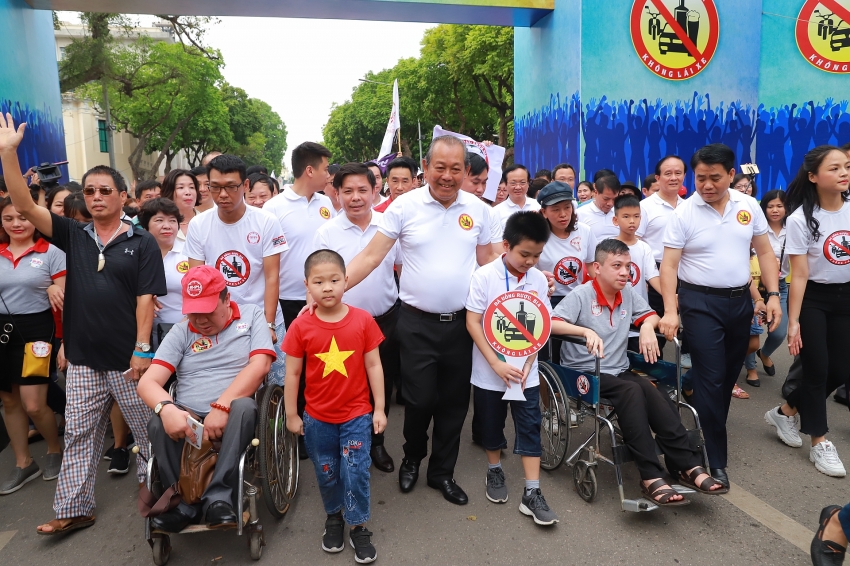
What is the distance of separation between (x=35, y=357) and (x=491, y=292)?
279cm

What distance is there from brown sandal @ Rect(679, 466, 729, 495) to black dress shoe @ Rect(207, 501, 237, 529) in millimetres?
2324

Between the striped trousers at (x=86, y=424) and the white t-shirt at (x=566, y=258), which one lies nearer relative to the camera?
the striped trousers at (x=86, y=424)

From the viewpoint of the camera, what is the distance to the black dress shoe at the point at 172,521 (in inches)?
104

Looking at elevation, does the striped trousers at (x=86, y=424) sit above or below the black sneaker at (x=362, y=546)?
above

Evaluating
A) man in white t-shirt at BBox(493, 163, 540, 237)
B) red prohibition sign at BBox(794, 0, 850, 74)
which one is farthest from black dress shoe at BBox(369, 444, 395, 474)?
red prohibition sign at BBox(794, 0, 850, 74)

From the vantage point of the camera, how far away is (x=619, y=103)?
986 cm

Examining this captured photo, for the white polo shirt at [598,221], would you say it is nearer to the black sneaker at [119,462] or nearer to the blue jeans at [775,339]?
the blue jeans at [775,339]

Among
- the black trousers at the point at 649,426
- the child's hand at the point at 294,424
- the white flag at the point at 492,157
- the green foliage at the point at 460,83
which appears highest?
the green foliage at the point at 460,83

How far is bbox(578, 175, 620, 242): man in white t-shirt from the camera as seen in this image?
16.6 ft

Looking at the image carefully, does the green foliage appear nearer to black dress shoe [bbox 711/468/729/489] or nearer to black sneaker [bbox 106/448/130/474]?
black dress shoe [bbox 711/468/729/489]

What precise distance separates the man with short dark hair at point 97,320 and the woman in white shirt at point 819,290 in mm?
3840

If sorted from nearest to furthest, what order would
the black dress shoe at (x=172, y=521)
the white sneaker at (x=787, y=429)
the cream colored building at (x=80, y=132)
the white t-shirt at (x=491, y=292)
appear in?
the black dress shoe at (x=172, y=521) < the white t-shirt at (x=491, y=292) < the white sneaker at (x=787, y=429) < the cream colored building at (x=80, y=132)

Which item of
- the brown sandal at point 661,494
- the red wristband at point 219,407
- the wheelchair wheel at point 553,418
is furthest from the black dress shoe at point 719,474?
the red wristband at point 219,407

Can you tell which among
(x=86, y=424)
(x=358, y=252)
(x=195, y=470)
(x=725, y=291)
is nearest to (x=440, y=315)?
(x=358, y=252)
